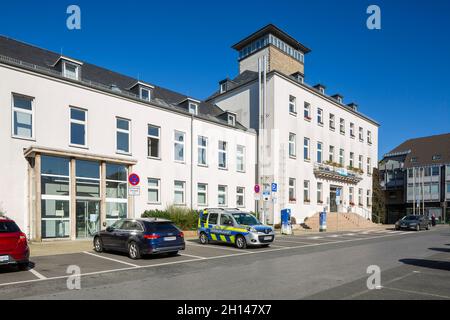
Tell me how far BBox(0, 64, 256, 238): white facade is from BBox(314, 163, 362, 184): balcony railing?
25.5ft

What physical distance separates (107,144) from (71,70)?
4712mm

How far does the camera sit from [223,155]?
31.0 m

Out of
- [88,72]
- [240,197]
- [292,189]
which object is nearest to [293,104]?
[292,189]

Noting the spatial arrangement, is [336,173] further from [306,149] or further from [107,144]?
[107,144]

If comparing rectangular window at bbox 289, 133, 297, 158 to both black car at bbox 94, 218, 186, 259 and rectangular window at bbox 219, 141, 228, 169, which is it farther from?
black car at bbox 94, 218, 186, 259

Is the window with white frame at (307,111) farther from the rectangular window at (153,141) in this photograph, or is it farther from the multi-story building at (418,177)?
the multi-story building at (418,177)

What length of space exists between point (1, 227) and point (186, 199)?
17.4 meters

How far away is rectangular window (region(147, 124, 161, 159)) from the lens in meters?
25.8

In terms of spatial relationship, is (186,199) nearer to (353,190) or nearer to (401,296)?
(401,296)

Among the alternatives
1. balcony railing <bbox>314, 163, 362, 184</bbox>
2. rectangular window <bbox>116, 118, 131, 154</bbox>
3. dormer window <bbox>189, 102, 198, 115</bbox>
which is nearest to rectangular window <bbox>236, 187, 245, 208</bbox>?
dormer window <bbox>189, 102, 198, 115</bbox>

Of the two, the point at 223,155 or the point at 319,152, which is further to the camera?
the point at 319,152

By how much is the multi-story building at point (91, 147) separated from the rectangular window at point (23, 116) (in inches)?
1.9

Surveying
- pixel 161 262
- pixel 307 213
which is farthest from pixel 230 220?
pixel 307 213

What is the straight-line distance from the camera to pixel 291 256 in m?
14.3
